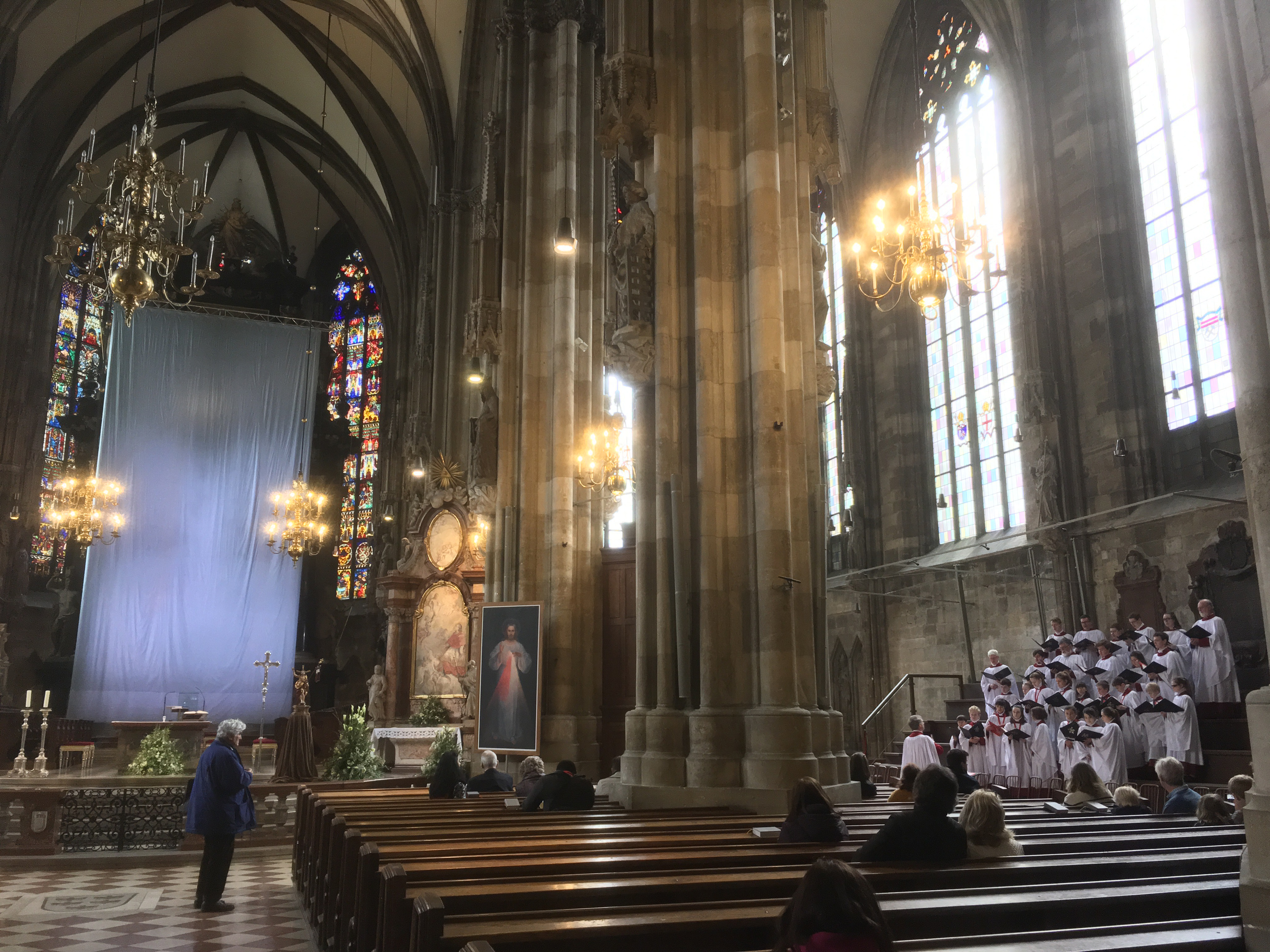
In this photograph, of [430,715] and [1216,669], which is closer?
[1216,669]

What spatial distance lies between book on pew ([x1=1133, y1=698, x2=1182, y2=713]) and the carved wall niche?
297 centimetres

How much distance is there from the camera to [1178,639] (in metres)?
12.2

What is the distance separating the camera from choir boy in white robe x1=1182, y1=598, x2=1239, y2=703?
11.7 m

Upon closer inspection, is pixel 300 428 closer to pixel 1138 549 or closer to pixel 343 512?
pixel 343 512

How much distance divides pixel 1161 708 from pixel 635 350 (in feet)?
22.7

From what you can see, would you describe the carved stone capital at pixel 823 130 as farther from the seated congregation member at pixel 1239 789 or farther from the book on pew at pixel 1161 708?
the book on pew at pixel 1161 708

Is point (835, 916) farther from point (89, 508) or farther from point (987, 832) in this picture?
point (89, 508)

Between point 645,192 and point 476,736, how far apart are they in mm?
7671

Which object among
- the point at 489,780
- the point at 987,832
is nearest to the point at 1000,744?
the point at 489,780

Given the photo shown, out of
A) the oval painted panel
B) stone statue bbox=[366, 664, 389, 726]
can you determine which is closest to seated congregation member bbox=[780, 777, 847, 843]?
stone statue bbox=[366, 664, 389, 726]

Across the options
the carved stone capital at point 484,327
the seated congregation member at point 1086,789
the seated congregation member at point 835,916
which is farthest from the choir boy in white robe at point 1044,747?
the seated congregation member at point 835,916

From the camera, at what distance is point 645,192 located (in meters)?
9.84

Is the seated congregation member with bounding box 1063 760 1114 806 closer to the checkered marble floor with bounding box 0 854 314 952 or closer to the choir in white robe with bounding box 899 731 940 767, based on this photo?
the choir in white robe with bounding box 899 731 940 767

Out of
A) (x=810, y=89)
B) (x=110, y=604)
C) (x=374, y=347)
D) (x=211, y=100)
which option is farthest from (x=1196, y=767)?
(x=211, y=100)
